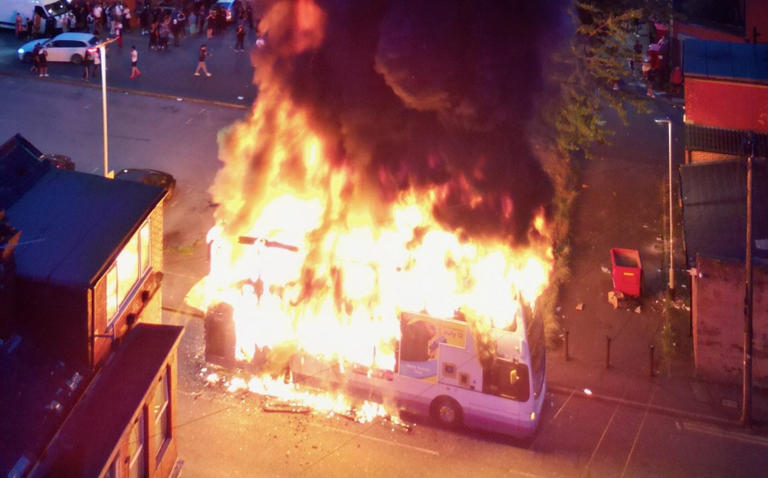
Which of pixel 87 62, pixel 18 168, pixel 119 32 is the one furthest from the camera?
pixel 119 32

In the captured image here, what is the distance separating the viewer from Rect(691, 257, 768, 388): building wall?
14.7 metres

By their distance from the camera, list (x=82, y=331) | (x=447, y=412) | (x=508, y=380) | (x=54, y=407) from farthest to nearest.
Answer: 1. (x=447, y=412)
2. (x=508, y=380)
3. (x=82, y=331)
4. (x=54, y=407)

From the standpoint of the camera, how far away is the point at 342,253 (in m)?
13.6

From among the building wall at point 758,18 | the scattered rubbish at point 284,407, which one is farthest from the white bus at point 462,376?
the building wall at point 758,18

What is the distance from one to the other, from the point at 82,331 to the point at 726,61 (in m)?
17.7

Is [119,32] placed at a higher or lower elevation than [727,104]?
higher

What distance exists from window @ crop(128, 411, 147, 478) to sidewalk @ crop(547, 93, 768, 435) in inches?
300

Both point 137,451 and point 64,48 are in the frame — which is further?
point 64,48

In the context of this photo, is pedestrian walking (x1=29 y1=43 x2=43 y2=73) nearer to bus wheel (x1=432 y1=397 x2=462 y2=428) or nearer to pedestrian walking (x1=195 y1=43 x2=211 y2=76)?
pedestrian walking (x1=195 y1=43 x2=211 y2=76)

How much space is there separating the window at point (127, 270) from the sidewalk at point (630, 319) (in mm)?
7754

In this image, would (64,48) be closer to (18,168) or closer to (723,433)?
(18,168)

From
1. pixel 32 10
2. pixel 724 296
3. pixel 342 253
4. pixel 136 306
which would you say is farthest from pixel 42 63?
pixel 724 296

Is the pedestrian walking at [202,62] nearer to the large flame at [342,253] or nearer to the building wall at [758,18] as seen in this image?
the large flame at [342,253]

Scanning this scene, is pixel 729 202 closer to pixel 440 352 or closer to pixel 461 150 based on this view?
pixel 461 150
